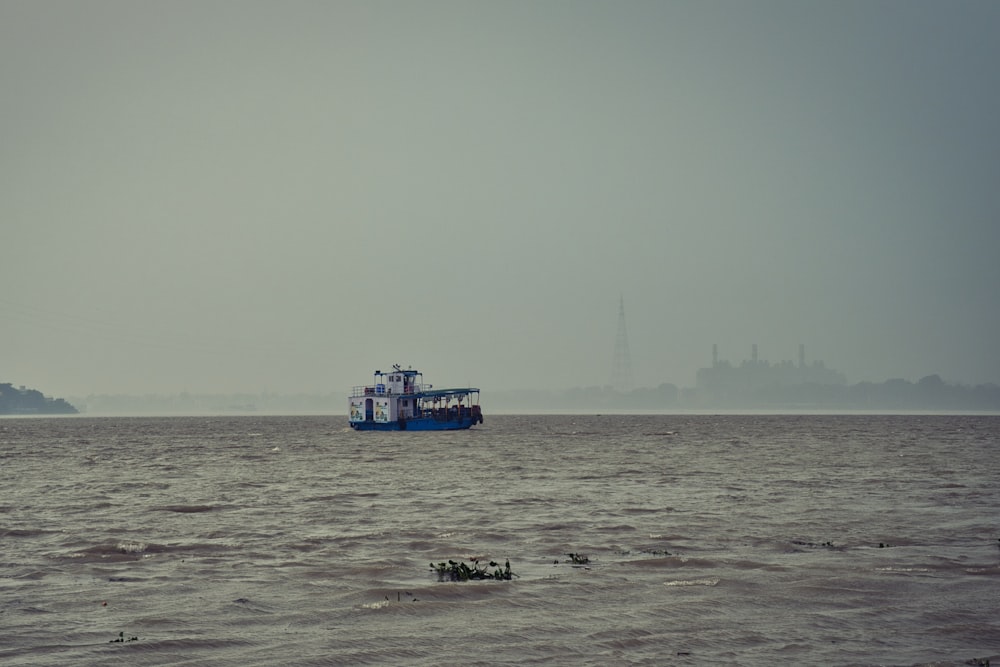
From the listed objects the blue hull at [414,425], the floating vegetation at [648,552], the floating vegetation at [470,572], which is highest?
the floating vegetation at [470,572]

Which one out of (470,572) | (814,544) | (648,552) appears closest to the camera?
(470,572)

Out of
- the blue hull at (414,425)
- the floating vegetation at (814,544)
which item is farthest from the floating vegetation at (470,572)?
the blue hull at (414,425)

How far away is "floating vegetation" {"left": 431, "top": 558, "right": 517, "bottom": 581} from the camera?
1819 cm

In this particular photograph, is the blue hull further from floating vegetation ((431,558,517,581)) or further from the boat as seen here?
floating vegetation ((431,558,517,581))

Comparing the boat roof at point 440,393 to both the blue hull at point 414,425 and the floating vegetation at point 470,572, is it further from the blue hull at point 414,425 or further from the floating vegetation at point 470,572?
the floating vegetation at point 470,572

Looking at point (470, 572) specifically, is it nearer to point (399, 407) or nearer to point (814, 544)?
point (814, 544)

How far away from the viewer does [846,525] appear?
87.0 ft

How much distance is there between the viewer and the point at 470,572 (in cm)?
1838

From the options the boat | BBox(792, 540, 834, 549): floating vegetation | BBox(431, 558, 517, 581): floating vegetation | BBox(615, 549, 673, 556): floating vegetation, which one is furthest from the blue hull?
BBox(431, 558, 517, 581): floating vegetation

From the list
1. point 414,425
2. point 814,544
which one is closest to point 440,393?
point 414,425

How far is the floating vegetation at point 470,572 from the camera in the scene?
18188 mm

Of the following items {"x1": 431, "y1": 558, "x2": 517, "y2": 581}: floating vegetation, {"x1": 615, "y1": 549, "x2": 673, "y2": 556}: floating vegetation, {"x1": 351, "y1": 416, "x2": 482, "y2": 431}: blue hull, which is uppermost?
{"x1": 431, "y1": 558, "x2": 517, "y2": 581}: floating vegetation

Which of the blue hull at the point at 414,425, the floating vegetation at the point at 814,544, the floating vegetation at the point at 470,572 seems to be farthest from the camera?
the blue hull at the point at 414,425

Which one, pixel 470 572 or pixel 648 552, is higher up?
pixel 470 572
